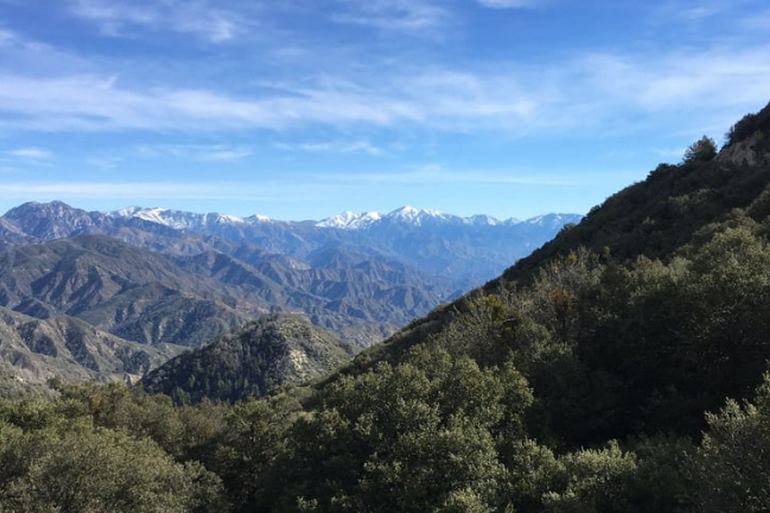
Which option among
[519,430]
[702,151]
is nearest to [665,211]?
[702,151]

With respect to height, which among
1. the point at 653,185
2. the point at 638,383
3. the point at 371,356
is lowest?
the point at 371,356

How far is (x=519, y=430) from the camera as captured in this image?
39.0 meters

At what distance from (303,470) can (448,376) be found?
13.2 metres

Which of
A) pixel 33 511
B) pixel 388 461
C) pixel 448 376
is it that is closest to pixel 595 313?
pixel 448 376

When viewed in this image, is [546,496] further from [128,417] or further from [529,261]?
[529,261]

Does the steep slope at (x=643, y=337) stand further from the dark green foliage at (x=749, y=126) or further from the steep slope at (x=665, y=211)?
the dark green foliage at (x=749, y=126)

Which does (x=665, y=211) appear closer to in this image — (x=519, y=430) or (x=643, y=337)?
(x=643, y=337)

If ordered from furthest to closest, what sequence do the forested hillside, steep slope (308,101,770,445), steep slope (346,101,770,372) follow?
steep slope (346,101,770,372)
steep slope (308,101,770,445)
the forested hillside

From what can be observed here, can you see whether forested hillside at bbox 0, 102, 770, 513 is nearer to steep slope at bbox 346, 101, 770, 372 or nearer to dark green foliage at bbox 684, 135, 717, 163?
steep slope at bbox 346, 101, 770, 372

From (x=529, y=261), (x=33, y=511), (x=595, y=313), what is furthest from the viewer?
(x=529, y=261)

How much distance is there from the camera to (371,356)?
11038 centimetres

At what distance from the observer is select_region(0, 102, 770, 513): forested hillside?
2803 cm

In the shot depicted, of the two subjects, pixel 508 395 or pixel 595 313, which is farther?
pixel 595 313

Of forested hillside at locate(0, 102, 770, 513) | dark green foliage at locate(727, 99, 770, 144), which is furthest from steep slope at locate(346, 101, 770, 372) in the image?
forested hillside at locate(0, 102, 770, 513)
